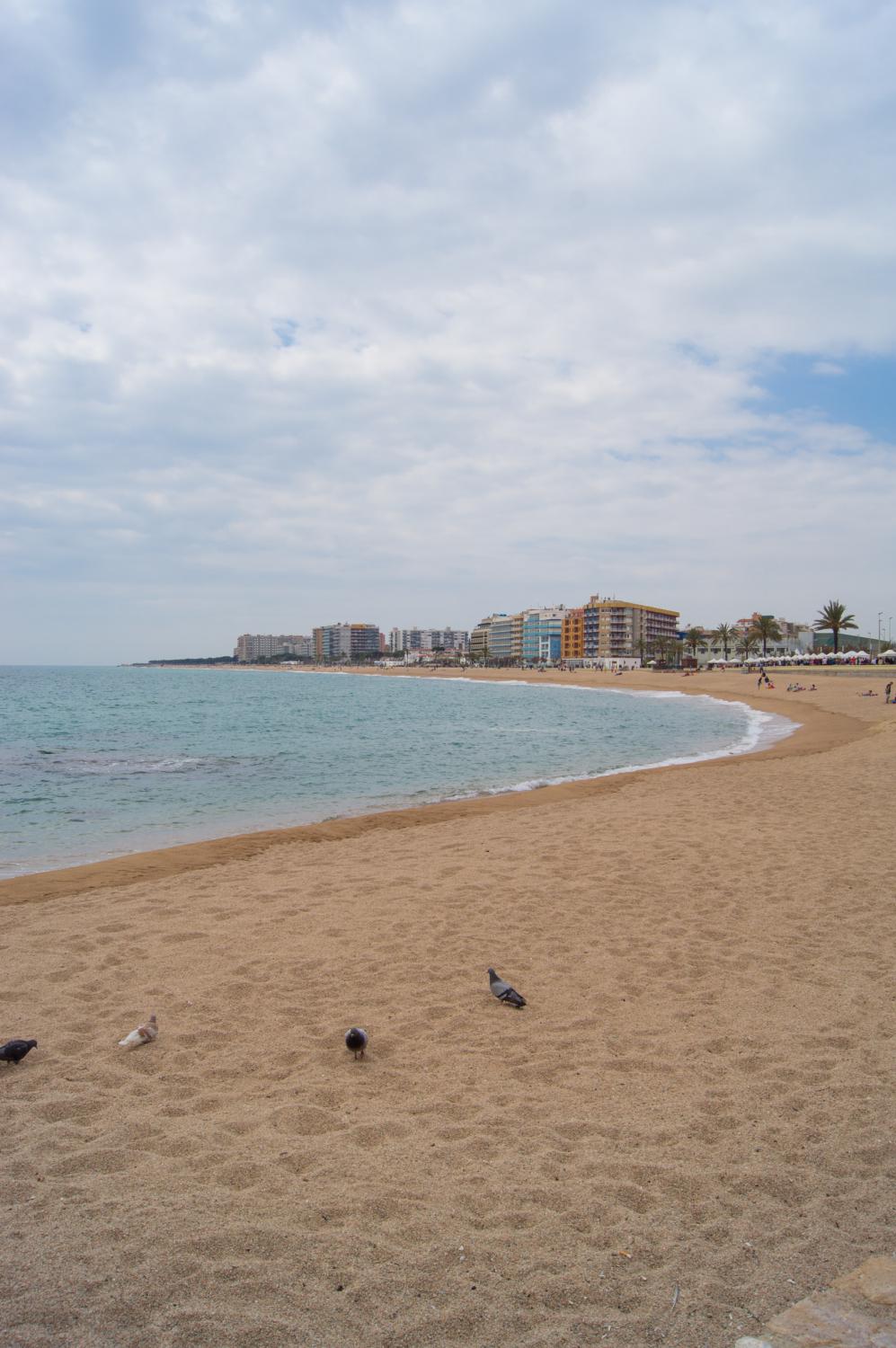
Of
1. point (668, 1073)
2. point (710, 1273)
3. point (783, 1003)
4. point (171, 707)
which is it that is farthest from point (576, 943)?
point (171, 707)

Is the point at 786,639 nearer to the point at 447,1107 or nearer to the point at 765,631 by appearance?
the point at 765,631

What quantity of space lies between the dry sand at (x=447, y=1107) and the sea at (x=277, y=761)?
5671 mm

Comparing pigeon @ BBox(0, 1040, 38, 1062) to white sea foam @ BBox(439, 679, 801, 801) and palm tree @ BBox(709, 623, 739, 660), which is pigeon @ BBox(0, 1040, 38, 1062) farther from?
palm tree @ BBox(709, 623, 739, 660)

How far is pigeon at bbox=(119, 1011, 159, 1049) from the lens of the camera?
506 centimetres

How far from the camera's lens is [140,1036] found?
5.09m

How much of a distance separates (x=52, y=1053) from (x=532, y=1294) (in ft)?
11.5

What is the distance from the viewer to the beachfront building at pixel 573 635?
17575 cm

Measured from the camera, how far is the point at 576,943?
6.99 m

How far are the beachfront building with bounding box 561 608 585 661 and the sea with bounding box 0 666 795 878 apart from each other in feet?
424

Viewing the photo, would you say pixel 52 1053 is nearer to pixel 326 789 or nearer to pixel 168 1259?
pixel 168 1259

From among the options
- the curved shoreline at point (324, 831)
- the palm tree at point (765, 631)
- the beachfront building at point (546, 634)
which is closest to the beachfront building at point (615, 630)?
the beachfront building at point (546, 634)

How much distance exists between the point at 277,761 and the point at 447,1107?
2000 centimetres

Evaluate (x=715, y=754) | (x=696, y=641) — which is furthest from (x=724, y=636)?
(x=715, y=754)

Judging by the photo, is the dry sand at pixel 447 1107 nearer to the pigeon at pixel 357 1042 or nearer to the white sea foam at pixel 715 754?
the pigeon at pixel 357 1042
